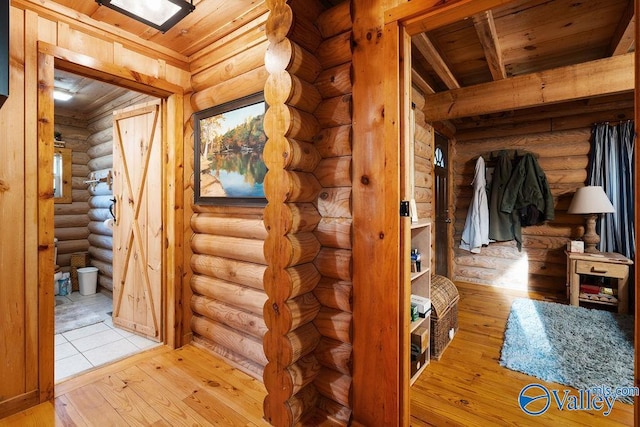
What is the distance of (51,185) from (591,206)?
5.15 meters

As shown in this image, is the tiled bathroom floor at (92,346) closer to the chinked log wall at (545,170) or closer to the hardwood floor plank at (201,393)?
the hardwood floor plank at (201,393)

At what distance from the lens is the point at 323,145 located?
1697 mm

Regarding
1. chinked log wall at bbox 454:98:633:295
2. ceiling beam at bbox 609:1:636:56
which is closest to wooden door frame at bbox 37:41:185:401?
ceiling beam at bbox 609:1:636:56

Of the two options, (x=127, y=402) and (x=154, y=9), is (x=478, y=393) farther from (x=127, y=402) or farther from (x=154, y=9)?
(x=154, y=9)

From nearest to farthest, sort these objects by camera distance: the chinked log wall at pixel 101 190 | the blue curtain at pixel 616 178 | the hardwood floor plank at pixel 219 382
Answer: the hardwood floor plank at pixel 219 382 → the blue curtain at pixel 616 178 → the chinked log wall at pixel 101 190

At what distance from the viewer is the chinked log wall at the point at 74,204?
14.5 feet

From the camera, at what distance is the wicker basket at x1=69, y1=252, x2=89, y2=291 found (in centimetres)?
432

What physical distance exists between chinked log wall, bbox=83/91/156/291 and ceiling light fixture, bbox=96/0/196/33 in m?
2.61

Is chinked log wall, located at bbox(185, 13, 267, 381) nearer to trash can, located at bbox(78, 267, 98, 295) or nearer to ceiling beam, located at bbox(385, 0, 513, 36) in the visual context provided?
ceiling beam, located at bbox(385, 0, 513, 36)

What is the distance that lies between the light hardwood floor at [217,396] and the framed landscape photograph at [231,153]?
50.4 inches

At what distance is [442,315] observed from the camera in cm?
238

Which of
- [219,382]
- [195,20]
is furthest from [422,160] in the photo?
[219,382]

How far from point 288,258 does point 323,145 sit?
26.8 inches

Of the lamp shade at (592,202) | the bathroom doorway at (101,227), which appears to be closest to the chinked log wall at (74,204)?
the bathroom doorway at (101,227)
